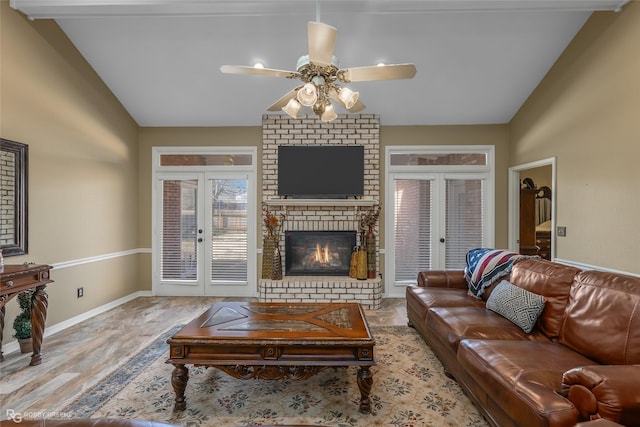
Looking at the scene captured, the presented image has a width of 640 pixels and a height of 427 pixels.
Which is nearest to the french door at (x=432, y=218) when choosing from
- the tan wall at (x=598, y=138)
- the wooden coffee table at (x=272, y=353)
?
the tan wall at (x=598, y=138)

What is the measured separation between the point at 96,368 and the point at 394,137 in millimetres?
4450

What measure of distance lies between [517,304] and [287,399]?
1810 mm

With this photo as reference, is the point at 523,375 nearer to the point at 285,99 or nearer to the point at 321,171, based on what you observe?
the point at 285,99

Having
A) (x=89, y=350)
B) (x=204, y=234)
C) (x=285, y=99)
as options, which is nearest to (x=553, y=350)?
(x=285, y=99)

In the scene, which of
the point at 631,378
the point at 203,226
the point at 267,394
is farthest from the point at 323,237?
the point at 631,378

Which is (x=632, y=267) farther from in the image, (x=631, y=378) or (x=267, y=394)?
(x=267, y=394)

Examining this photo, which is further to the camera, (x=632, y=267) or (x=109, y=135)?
(x=109, y=135)

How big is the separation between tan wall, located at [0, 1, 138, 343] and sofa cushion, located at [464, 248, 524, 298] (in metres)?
4.35

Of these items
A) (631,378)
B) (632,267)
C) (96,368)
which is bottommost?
(96,368)

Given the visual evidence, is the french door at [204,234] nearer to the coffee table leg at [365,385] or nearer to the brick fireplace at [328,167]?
the brick fireplace at [328,167]

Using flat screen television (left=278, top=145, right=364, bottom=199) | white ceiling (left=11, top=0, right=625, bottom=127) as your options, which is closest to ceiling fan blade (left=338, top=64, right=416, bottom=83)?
white ceiling (left=11, top=0, right=625, bottom=127)

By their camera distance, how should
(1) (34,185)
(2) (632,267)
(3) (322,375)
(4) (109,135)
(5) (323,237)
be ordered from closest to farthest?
(3) (322,375) < (2) (632,267) < (1) (34,185) < (4) (109,135) < (5) (323,237)

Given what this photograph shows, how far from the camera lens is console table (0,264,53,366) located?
248 cm

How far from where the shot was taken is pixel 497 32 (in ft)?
11.1
